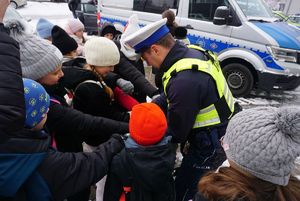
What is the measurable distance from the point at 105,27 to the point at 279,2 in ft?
A: 82.3

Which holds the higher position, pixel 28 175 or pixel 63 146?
pixel 28 175

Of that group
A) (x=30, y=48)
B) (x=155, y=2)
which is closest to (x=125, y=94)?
(x=30, y=48)

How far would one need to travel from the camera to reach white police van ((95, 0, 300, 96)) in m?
5.12

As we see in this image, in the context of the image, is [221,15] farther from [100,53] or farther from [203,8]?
[100,53]

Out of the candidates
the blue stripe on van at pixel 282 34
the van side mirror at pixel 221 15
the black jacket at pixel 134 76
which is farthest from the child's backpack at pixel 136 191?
the blue stripe on van at pixel 282 34

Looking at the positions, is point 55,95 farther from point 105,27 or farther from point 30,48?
point 105,27

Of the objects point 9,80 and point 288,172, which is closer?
point 9,80

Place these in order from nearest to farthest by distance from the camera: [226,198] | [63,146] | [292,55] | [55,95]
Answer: [226,198] → [55,95] → [63,146] → [292,55]

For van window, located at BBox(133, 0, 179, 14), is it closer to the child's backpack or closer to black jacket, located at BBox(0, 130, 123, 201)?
the child's backpack

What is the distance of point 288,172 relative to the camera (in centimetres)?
105

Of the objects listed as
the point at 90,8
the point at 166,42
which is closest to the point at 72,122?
the point at 166,42

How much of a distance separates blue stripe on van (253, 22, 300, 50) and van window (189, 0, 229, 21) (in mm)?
896

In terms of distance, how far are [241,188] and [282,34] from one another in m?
4.99

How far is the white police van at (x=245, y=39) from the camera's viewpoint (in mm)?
5117
